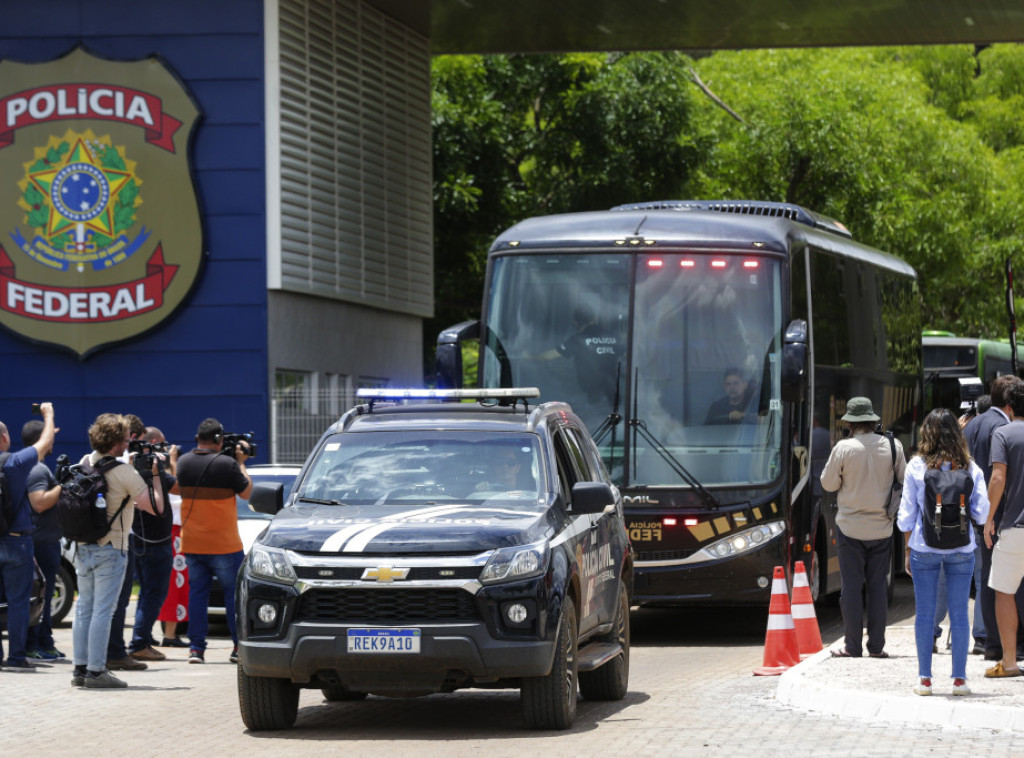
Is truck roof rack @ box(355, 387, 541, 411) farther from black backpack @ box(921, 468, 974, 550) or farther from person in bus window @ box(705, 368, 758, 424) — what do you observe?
person in bus window @ box(705, 368, 758, 424)

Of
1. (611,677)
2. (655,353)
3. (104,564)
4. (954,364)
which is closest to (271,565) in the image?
(611,677)

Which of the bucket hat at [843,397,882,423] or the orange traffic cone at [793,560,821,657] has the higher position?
the bucket hat at [843,397,882,423]

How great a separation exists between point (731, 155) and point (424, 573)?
34475 mm

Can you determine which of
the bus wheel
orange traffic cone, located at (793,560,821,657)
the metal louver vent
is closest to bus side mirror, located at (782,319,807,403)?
the bus wheel

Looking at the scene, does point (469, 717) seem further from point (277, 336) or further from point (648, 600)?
point (277, 336)

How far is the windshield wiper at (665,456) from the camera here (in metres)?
16.1

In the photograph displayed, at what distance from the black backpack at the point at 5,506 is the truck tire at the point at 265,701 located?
434 cm

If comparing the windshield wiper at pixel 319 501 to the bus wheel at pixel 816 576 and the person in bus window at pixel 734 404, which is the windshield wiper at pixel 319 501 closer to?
the person in bus window at pixel 734 404

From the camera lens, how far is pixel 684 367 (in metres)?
16.5

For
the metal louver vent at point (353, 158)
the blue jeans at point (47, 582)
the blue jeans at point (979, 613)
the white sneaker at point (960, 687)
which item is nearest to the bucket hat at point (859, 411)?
the blue jeans at point (979, 613)

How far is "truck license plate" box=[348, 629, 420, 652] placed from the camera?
384 inches

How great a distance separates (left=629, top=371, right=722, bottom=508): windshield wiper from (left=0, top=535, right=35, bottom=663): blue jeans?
17.2ft

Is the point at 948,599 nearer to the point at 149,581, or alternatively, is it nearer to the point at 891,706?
the point at 891,706

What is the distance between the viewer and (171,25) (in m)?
25.0
